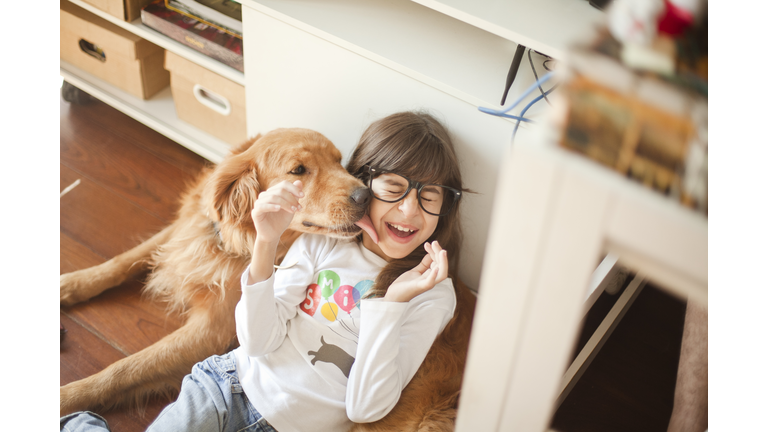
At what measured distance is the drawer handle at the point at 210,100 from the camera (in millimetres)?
1602

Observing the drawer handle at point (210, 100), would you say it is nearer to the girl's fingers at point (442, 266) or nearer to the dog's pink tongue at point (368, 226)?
the dog's pink tongue at point (368, 226)

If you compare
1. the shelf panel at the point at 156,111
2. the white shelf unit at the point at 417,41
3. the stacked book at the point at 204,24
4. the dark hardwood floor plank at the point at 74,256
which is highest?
the white shelf unit at the point at 417,41

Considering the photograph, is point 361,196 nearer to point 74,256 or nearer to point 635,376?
point 635,376

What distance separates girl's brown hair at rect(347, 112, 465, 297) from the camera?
42.9 inches

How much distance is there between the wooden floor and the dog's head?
1.57ft

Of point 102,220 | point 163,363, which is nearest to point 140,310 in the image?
point 163,363

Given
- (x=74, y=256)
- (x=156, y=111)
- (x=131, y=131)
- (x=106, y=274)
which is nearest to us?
(x=106, y=274)

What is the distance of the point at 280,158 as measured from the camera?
1.11m

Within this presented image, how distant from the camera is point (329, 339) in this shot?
1.08 metres

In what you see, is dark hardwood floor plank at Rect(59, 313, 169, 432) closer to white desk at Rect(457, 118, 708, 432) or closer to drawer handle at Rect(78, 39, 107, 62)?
drawer handle at Rect(78, 39, 107, 62)

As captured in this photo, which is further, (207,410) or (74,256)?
(74,256)

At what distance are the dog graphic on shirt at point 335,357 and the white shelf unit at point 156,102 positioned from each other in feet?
2.74

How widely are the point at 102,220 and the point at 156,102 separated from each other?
46 centimetres


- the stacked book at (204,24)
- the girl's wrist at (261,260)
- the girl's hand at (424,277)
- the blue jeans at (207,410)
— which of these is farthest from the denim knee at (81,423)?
the stacked book at (204,24)
